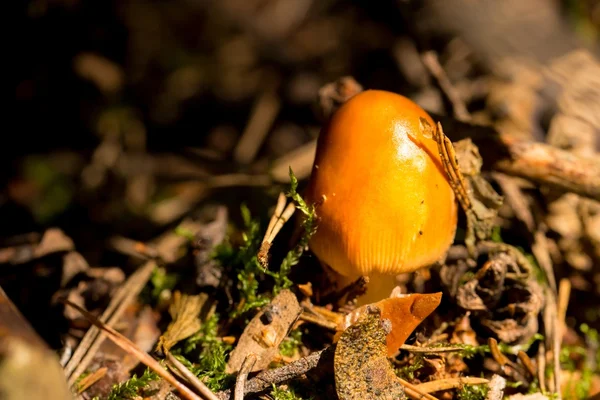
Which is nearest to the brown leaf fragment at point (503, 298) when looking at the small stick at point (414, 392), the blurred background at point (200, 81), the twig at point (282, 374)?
the small stick at point (414, 392)

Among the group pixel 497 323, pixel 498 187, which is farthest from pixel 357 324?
pixel 498 187

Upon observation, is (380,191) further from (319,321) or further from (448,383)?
(448,383)

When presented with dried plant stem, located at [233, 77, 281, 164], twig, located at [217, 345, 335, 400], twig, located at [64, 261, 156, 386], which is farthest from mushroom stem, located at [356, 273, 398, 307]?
dried plant stem, located at [233, 77, 281, 164]

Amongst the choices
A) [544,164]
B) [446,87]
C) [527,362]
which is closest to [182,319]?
[527,362]

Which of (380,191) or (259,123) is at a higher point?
(380,191)

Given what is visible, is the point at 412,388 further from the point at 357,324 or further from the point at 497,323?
the point at 497,323
